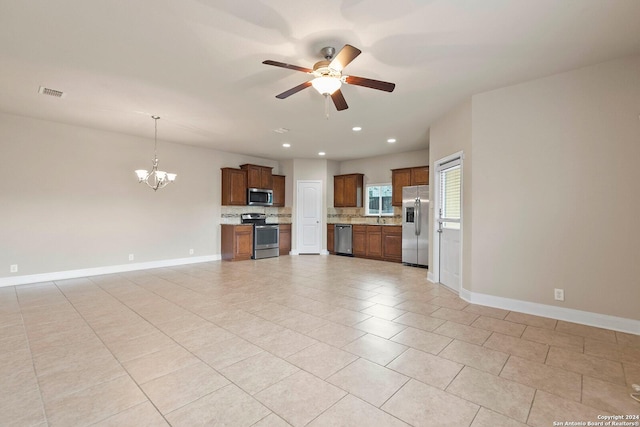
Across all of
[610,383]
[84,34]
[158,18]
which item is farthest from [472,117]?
[84,34]

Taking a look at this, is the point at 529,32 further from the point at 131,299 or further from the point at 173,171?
the point at 173,171

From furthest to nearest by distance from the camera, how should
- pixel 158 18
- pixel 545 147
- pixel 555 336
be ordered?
pixel 545 147 → pixel 555 336 → pixel 158 18

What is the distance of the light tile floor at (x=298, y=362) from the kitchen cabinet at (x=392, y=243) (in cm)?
302

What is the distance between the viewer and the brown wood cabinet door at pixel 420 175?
6723mm

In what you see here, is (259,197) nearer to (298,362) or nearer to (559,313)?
(298,362)

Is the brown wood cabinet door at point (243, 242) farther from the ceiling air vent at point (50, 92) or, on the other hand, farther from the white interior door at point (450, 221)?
the white interior door at point (450, 221)

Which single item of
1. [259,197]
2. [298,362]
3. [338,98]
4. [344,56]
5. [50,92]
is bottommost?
[298,362]

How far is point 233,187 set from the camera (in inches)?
292

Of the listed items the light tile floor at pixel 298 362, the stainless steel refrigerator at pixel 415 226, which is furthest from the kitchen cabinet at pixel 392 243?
the light tile floor at pixel 298 362

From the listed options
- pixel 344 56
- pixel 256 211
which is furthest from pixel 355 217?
pixel 344 56

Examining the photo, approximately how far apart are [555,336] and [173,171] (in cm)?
700

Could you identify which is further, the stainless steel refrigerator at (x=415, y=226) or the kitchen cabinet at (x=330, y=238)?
the kitchen cabinet at (x=330, y=238)

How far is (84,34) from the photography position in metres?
2.59

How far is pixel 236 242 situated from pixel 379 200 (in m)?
3.97
